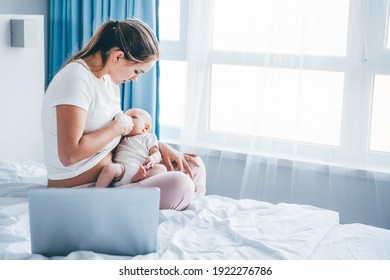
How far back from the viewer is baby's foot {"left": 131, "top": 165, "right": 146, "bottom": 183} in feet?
6.69

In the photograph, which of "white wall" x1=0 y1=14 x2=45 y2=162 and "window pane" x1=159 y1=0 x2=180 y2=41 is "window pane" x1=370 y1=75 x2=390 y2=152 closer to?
"window pane" x1=159 y1=0 x2=180 y2=41

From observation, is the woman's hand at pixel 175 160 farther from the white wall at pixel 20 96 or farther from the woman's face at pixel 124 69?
the white wall at pixel 20 96

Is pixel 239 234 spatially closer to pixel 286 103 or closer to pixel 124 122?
pixel 124 122

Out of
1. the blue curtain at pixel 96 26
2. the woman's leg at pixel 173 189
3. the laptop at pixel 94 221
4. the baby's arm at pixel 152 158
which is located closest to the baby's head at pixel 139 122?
the baby's arm at pixel 152 158

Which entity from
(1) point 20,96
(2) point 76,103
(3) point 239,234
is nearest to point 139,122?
(2) point 76,103

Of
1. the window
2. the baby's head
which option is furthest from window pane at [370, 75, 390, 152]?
the baby's head

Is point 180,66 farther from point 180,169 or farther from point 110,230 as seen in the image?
point 110,230

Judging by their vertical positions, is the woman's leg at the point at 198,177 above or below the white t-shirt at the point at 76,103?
below

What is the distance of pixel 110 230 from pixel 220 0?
6.17 ft

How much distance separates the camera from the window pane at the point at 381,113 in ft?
9.06

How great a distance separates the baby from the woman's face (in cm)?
21

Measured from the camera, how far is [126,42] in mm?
2008

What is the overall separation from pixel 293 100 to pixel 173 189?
1.17 meters

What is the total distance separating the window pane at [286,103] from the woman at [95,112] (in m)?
1.01
